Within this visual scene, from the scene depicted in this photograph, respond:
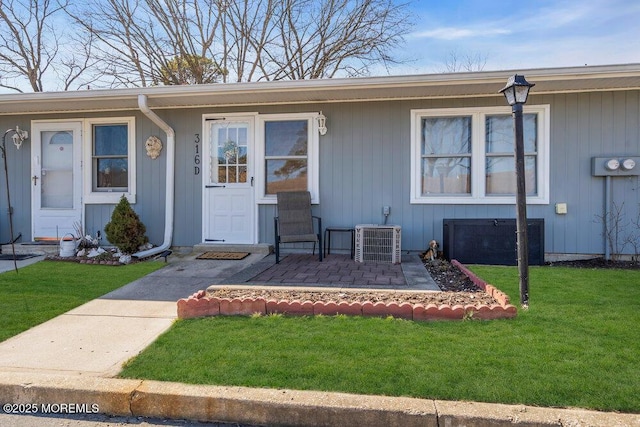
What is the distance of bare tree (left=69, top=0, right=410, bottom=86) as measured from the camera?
12633mm

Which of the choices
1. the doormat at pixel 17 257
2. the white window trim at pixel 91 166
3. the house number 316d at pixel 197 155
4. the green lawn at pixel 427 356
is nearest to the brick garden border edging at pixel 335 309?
the green lawn at pixel 427 356

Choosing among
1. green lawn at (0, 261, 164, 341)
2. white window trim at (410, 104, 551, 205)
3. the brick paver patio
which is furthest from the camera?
white window trim at (410, 104, 551, 205)

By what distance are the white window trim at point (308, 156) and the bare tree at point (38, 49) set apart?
10603 millimetres

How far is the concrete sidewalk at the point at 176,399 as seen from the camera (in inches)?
69.1

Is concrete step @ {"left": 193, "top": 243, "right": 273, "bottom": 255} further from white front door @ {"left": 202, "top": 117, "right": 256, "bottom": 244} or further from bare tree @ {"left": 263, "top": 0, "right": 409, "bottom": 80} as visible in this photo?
bare tree @ {"left": 263, "top": 0, "right": 409, "bottom": 80}

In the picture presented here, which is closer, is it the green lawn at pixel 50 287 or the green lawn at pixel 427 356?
the green lawn at pixel 427 356

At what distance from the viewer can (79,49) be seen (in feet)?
43.4

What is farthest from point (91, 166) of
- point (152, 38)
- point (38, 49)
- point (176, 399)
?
point (38, 49)

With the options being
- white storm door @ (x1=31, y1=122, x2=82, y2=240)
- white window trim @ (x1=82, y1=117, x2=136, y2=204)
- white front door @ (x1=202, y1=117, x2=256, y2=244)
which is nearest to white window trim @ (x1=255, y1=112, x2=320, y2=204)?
white front door @ (x1=202, y1=117, x2=256, y2=244)

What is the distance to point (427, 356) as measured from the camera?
2.28 metres

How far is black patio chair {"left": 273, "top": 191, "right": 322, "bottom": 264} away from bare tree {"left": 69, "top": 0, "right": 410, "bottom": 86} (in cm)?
848

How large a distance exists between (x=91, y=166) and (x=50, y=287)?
9.74 ft

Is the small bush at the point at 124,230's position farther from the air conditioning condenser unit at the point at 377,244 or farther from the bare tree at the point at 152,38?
the bare tree at the point at 152,38

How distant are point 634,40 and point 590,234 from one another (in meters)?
5.18
